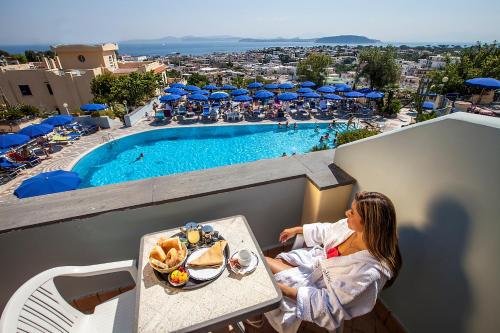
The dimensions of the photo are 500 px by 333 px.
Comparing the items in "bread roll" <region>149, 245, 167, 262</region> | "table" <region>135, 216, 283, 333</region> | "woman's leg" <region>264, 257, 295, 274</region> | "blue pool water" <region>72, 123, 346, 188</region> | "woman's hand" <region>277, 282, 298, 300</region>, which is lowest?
"blue pool water" <region>72, 123, 346, 188</region>

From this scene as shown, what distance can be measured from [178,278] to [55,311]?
853 millimetres

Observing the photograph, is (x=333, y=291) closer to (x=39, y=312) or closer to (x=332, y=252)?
(x=332, y=252)

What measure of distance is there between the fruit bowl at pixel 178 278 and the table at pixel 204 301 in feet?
0.15

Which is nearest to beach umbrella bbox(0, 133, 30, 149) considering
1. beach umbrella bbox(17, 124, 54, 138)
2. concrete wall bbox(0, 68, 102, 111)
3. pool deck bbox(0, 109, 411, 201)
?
beach umbrella bbox(17, 124, 54, 138)

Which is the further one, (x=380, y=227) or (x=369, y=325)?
(x=369, y=325)

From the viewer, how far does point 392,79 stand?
25.5 meters

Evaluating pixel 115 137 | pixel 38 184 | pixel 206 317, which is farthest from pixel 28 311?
pixel 115 137

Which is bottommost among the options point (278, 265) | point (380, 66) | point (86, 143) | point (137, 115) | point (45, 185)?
point (86, 143)

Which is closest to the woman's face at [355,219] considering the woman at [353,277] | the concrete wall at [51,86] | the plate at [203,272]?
the woman at [353,277]

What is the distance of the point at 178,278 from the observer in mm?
1637

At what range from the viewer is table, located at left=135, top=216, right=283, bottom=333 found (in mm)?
1424

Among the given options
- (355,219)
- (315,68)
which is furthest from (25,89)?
(355,219)

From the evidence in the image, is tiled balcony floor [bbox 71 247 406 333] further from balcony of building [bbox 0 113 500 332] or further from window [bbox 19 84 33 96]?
window [bbox 19 84 33 96]

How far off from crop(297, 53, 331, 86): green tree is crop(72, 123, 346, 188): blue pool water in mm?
17867
